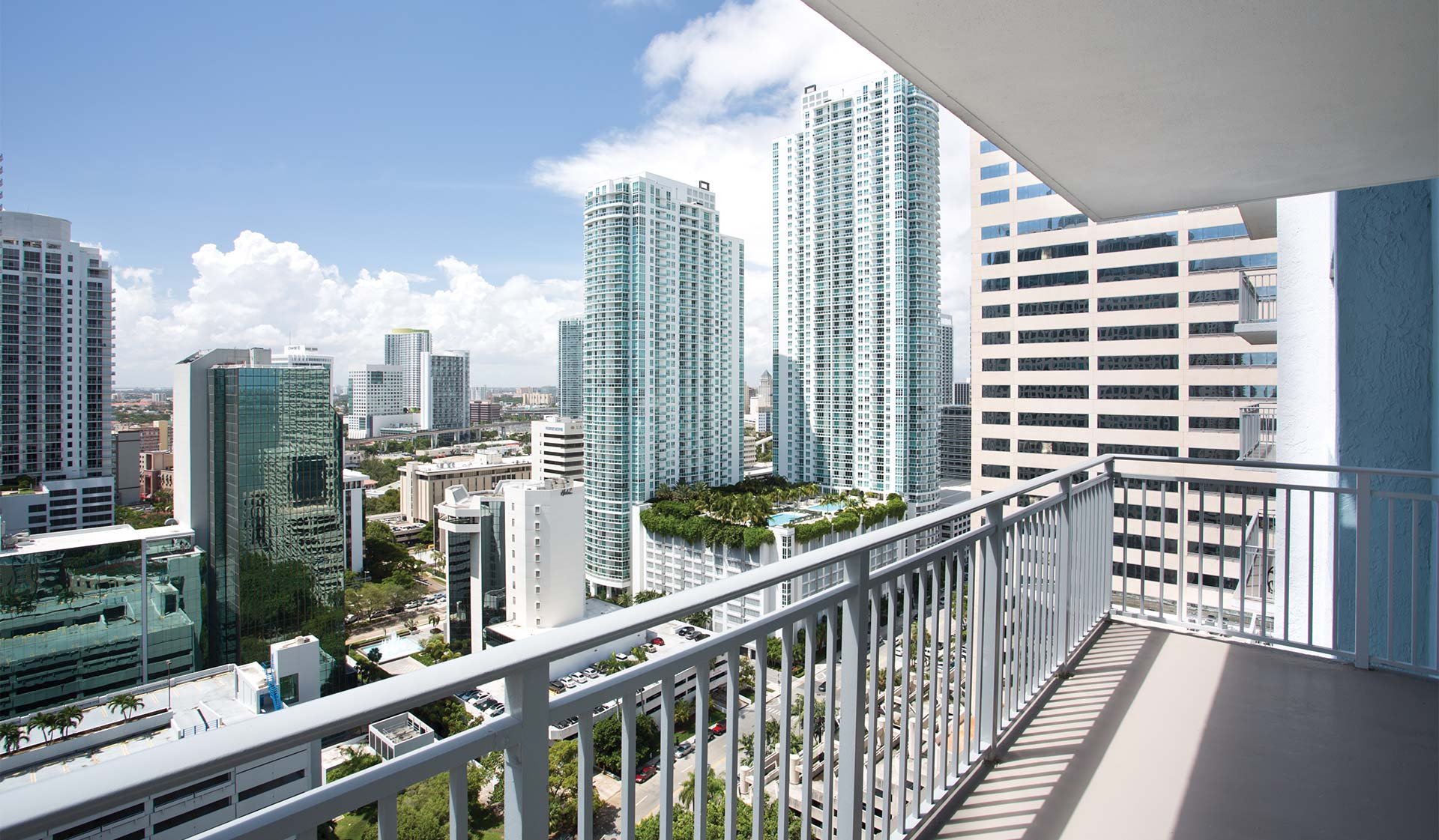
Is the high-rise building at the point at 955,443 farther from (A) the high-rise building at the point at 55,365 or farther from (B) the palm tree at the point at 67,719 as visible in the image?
(A) the high-rise building at the point at 55,365

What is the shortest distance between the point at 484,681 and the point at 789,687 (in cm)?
66

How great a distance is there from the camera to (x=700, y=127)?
39500 millimetres

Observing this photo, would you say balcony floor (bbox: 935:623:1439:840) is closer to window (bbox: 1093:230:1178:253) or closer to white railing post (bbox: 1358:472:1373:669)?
white railing post (bbox: 1358:472:1373:669)

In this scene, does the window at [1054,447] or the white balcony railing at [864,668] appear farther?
the window at [1054,447]

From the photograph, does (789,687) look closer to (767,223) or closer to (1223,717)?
(1223,717)

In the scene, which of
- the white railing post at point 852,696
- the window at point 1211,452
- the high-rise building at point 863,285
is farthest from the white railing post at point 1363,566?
the high-rise building at point 863,285

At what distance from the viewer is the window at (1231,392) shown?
50.6 ft

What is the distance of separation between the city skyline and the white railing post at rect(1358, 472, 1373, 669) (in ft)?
59.4

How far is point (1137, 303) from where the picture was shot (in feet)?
55.1

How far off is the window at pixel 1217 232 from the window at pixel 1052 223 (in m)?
2.47

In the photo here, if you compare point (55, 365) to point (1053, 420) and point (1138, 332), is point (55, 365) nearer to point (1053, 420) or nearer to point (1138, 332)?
point (1053, 420)

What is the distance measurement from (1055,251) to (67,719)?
24207mm

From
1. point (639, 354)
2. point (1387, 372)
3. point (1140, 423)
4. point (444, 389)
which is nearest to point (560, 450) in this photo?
point (639, 354)

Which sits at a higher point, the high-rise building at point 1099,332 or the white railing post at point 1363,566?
the high-rise building at point 1099,332
